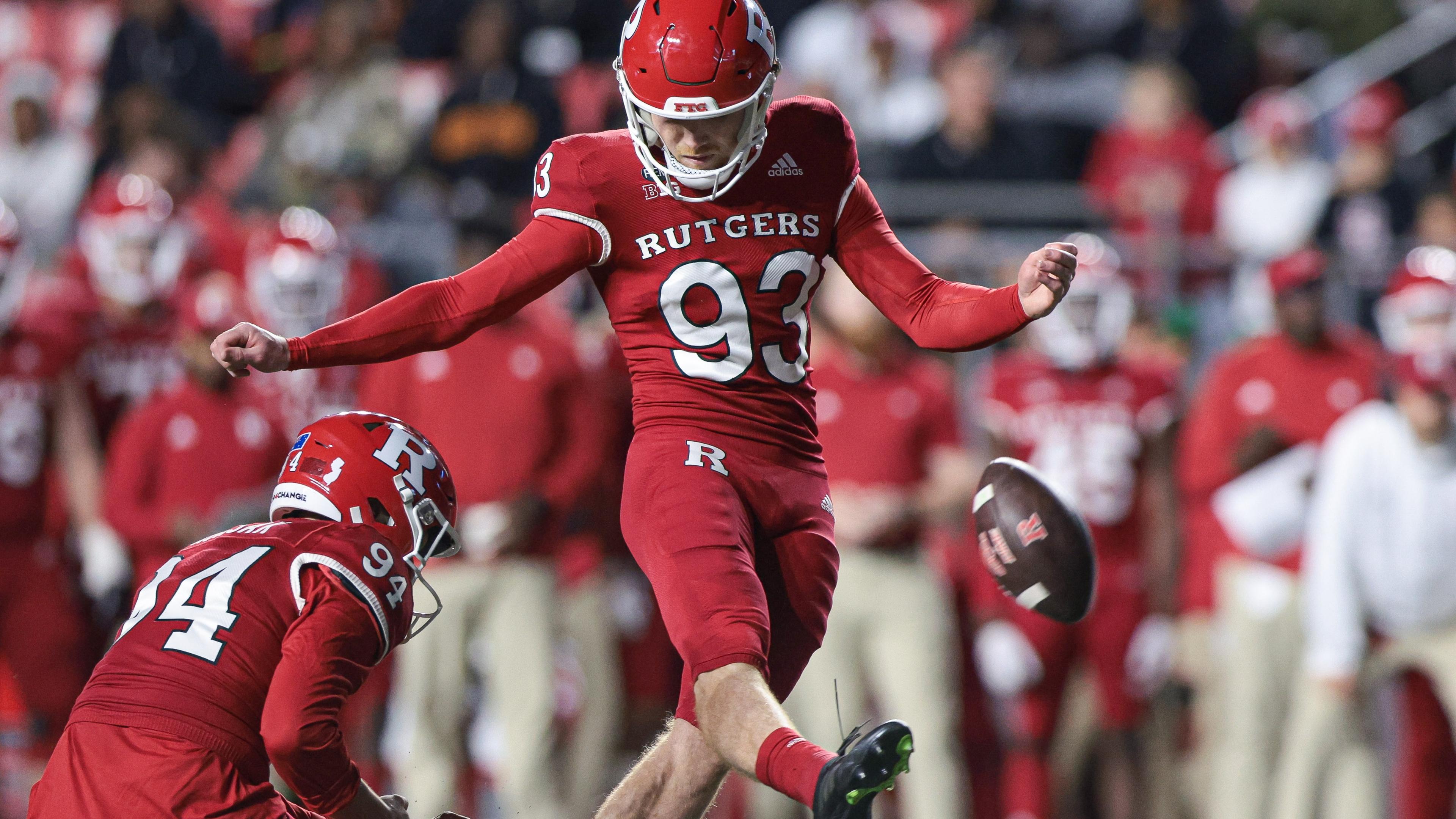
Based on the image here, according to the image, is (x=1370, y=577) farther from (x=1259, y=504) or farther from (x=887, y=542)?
(x=887, y=542)

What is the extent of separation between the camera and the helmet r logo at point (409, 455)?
11.9ft

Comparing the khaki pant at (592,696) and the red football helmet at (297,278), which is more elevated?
the red football helmet at (297,278)

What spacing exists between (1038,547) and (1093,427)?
301cm

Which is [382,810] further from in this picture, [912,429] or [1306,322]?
[1306,322]

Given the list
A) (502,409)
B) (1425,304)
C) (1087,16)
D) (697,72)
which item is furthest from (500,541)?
(1087,16)

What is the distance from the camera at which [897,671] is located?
21.6ft

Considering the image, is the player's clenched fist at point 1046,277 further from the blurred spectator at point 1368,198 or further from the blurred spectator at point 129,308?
the blurred spectator at point 129,308

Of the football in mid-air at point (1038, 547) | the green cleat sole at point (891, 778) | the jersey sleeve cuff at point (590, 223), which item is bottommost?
the green cleat sole at point (891, 778)

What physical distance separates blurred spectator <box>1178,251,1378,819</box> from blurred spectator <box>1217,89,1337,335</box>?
61.3 inches

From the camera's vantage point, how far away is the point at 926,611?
662cm

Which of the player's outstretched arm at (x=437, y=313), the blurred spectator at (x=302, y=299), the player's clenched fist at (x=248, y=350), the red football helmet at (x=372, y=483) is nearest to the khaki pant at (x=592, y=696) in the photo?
the blurred spectator at (x=302, y=299)

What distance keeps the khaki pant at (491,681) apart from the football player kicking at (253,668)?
10.2 feet

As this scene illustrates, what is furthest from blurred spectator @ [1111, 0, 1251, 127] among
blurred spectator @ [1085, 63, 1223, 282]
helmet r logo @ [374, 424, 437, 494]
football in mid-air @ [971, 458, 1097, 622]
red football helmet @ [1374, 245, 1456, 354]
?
helmet r logo @ [374, 424, 437, 494]


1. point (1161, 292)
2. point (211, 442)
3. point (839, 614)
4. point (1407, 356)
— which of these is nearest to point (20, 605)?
point (211, 442)
